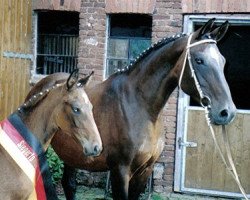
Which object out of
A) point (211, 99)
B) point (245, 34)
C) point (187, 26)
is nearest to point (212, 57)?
point (211, 99)

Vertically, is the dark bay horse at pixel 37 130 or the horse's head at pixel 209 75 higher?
the horse's head at pixel 209 75

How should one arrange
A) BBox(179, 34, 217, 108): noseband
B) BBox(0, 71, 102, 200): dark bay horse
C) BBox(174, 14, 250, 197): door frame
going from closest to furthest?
BBox(0, 71, 102, 200): dark bay horse, BBox(179, 34, 217, 108): noseband, BBox(174, 14, 250, 197): door frame

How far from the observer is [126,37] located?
6809 mm

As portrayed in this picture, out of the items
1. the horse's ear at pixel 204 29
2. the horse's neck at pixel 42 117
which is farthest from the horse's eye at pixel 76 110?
the horse's ear at pixel 204 29

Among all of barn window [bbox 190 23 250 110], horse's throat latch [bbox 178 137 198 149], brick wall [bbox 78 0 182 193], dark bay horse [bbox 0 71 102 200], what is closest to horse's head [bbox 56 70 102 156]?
dark bay horse [bbox 0 71 102 200]

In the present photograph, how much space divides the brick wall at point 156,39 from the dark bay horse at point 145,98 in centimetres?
201

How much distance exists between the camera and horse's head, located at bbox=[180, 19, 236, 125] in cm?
363

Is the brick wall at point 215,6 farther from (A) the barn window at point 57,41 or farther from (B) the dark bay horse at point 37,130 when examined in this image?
(B) the dark bay horse at point 37,130

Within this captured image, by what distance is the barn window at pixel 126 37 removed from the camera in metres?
6.77

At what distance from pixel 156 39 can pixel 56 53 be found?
5.84 feet

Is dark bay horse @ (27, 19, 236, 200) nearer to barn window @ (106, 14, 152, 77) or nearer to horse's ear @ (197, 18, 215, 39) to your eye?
horse's ear @ (197, 18, 215, 39)

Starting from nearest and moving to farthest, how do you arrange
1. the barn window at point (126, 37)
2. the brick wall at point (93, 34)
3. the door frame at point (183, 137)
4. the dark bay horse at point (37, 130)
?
1. the dark bay horse at point (37, 130)
2. the door frame at point (183, 137)
3. the brick wall at point (93, 34)
4. the barn window at point (126, 37)

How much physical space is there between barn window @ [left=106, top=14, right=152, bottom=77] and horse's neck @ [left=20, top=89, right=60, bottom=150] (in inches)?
134

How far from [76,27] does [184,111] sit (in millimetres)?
2286
